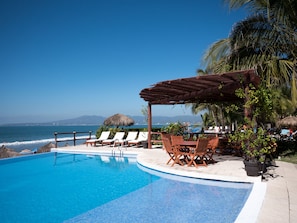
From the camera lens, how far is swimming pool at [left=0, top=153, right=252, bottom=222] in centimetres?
409

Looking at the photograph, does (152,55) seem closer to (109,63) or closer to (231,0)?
(109,63)

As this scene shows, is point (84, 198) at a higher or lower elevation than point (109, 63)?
lower

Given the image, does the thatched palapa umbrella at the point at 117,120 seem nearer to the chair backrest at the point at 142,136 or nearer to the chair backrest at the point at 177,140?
the chair backrest at the point at 142,136

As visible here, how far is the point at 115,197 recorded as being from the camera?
5172 millimetres

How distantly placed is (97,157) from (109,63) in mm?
15002

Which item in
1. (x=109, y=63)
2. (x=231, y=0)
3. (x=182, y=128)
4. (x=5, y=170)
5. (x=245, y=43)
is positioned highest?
(x=109, y=63)

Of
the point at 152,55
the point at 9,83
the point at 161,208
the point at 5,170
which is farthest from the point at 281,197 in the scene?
the point at 9,83

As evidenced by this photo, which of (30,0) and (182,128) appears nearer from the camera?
(182,128)

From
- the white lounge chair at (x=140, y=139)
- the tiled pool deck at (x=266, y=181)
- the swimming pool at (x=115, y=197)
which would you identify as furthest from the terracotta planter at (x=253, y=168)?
the white lounge chair at (x=140, y=139)

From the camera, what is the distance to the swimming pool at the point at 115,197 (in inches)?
161

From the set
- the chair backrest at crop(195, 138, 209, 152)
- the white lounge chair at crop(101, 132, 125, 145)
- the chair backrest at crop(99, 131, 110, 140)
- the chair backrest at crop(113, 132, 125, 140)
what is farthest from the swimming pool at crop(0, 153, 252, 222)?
the chair backrest at crop(99, 131, 110, 140)

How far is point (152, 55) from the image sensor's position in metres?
22.4

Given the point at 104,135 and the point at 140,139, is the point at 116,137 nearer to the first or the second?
the point at 104,135

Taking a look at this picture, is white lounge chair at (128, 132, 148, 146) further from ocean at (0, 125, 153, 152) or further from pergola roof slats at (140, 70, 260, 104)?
ocean at (0, 125, 153, 152)
